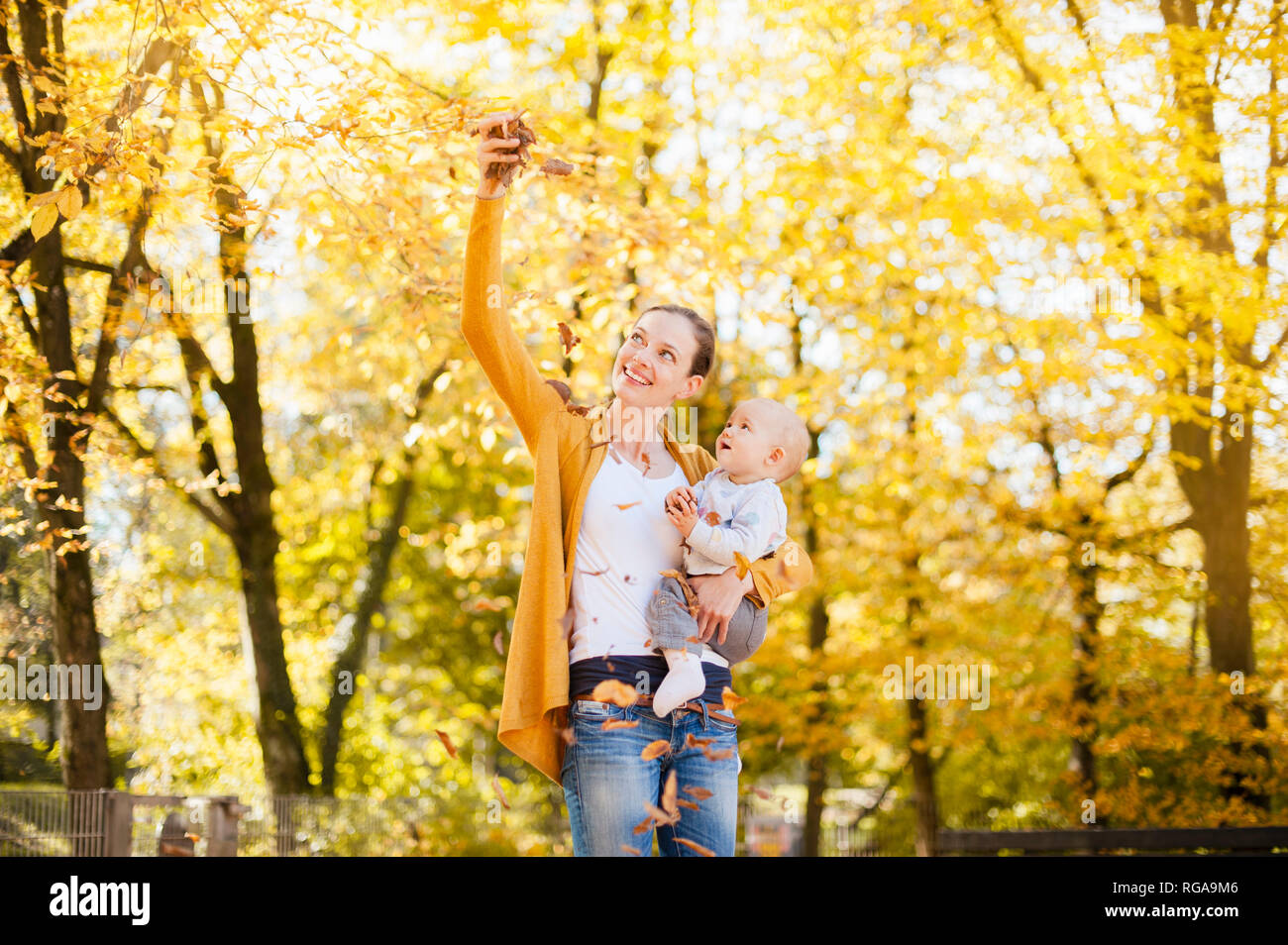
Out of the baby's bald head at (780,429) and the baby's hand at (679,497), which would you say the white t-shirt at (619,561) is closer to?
the baby's hand at (679,497)

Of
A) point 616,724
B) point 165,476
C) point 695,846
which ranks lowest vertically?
point 695,846

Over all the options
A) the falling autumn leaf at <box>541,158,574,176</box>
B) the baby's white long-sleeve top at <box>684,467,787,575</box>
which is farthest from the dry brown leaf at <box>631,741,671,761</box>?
the falling autumn leaf at <box>541,158,574,176</box>

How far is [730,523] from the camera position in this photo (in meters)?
2.44

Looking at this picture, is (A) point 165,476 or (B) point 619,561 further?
(A) point 165,476

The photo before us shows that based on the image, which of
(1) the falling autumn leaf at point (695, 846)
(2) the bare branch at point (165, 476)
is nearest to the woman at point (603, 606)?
(1) the falling autumn leaf at point (695, 846)

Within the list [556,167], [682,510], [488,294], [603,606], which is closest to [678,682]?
[603,606]

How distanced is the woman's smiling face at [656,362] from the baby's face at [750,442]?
0.45 ft

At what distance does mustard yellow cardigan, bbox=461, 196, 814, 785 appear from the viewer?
229 centimetres

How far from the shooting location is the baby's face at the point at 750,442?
2.52 metres

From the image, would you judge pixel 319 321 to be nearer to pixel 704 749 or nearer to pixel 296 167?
pixel 296 167

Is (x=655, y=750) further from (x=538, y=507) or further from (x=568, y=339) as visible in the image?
(x=568, y=339)

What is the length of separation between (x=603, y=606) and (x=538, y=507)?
0.24 meters

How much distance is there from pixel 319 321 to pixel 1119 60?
23.2 ft
